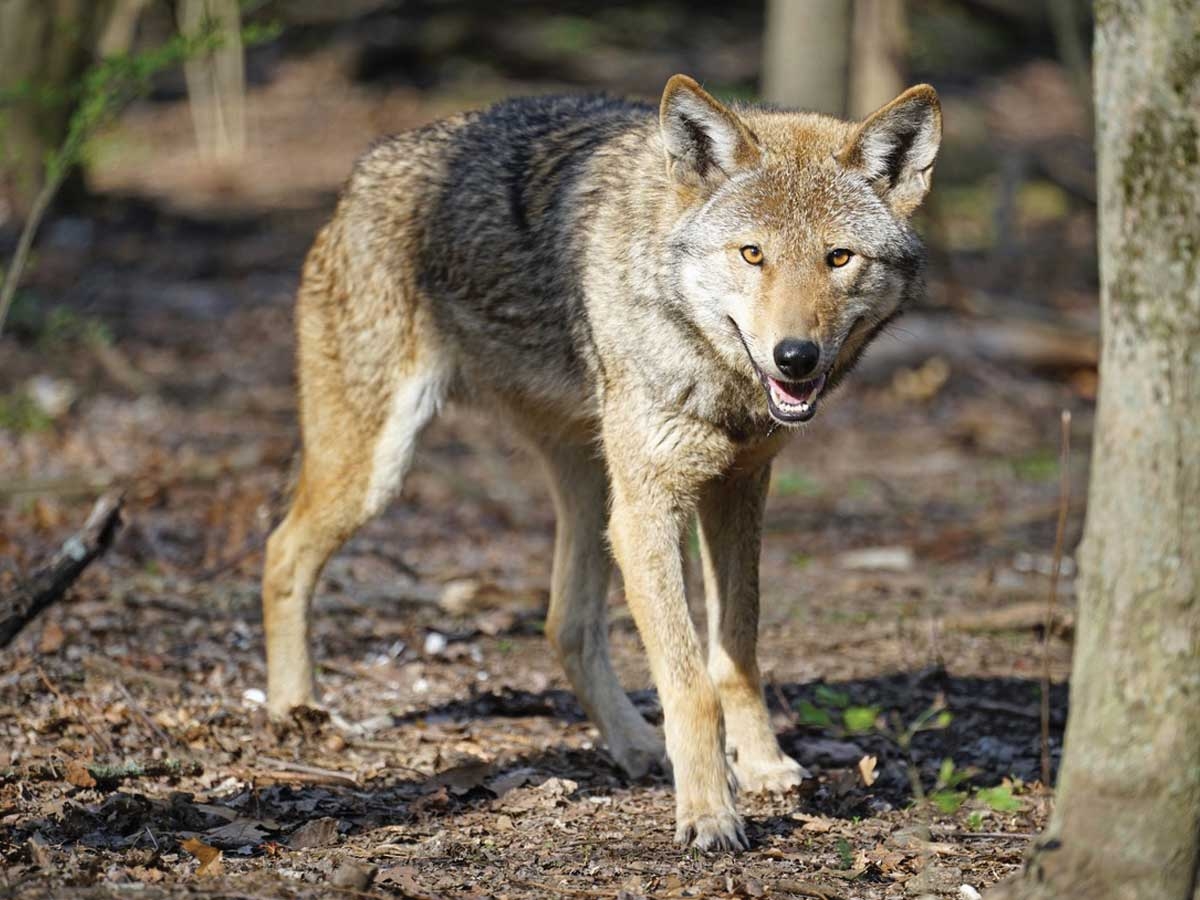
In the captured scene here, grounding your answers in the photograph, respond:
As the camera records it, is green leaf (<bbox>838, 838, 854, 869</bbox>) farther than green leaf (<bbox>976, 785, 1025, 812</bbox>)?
No

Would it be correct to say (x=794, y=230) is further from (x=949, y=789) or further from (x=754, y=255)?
(x=949, y=789)

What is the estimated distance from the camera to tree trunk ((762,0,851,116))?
12.2 metres

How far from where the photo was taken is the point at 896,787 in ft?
17.7

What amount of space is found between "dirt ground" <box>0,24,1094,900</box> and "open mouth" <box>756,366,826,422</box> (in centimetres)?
65

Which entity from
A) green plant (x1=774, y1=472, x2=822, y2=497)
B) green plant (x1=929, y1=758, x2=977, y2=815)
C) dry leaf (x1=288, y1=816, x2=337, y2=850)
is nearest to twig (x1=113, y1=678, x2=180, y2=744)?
dry leaf (x1=288, y1=816, x2=337, y2=850)

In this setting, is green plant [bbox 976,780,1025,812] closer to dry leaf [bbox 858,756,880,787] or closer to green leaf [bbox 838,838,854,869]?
dry leaf [bbox 858,756,880,787]

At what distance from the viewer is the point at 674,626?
4992 mm

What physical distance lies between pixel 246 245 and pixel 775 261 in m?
12.3

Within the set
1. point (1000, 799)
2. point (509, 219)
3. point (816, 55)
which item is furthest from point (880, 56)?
point (1000, 799)

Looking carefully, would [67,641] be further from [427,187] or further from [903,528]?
[903,528]

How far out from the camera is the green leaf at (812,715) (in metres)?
5.74

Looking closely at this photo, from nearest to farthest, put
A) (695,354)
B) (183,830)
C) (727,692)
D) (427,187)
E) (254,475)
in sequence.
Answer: (183,830), (695,354), (727,692), (427,187), (254,475)

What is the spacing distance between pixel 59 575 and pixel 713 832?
271cm

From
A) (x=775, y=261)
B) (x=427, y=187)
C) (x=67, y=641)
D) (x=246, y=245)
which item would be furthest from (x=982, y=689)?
(x=246, y=245)
